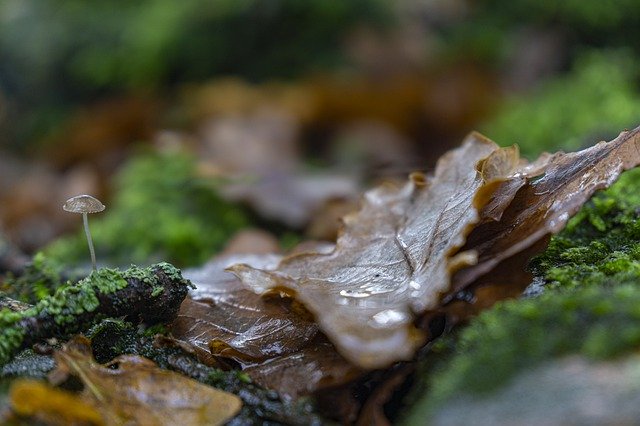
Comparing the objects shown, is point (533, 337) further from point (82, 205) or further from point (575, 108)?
point (575, 108)

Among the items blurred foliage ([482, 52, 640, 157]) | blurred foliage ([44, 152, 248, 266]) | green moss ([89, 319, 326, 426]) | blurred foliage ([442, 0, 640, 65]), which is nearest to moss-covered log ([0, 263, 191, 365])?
A: green moss ([89, 319, 326, 426])

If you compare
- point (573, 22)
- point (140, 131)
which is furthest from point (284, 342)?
point (573, 22)

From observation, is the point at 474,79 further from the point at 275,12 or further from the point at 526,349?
the point at 526,349

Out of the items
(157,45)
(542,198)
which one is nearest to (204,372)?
(542,198)

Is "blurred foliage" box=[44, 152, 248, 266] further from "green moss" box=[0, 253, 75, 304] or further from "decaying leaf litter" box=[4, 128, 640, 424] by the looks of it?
"decaying leaf litter" box=[4, 128, 640, 424]

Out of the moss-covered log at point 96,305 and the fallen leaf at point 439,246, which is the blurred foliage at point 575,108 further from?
the moss-covered log at point 96,305

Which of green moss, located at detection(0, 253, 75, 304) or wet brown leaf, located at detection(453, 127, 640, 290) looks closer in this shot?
wet brown leaf, located at detection(453, 127, 640, 290)

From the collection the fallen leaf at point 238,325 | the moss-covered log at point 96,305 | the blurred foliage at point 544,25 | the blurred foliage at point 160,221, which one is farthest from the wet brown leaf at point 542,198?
the blurred foliage at point 544,25
